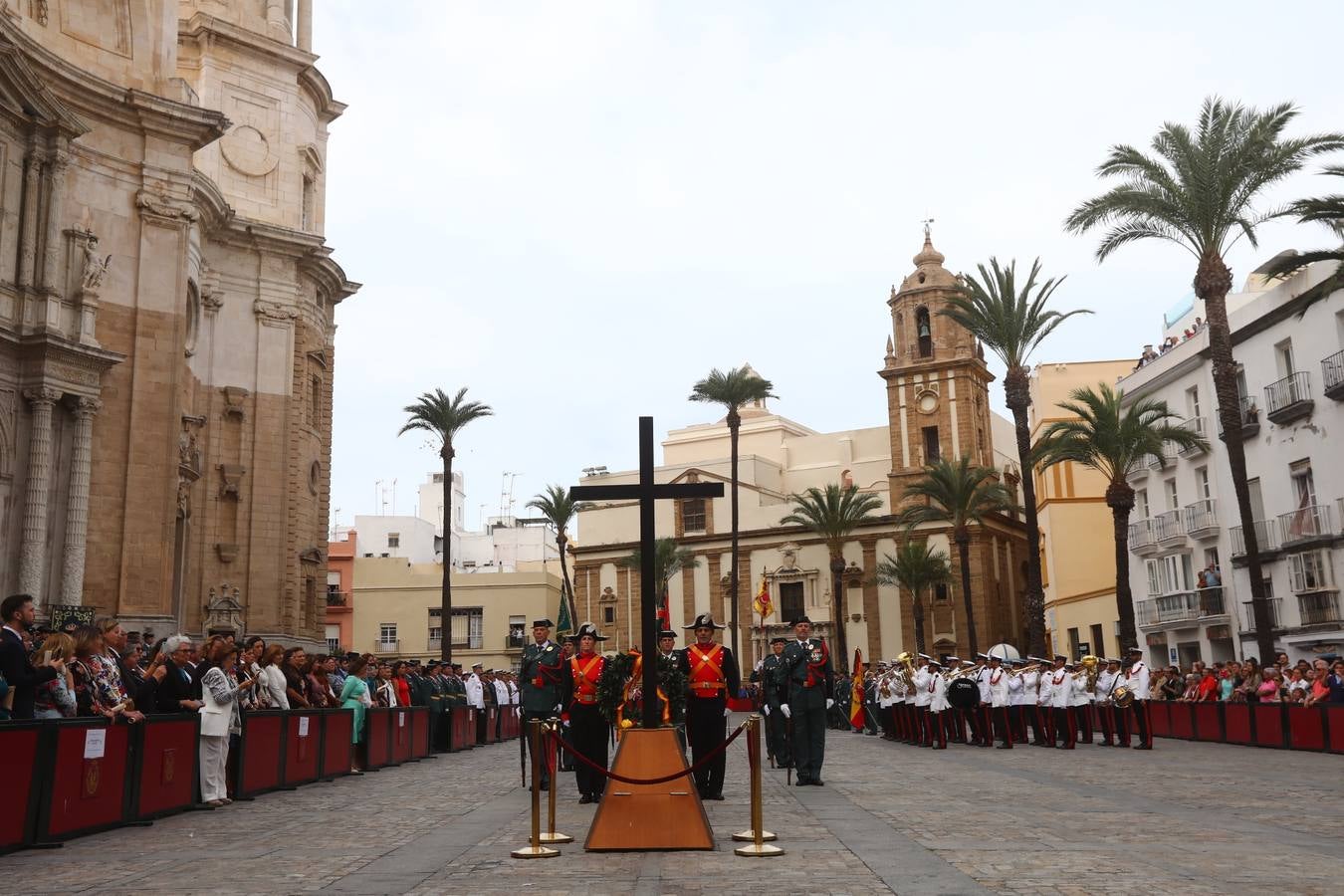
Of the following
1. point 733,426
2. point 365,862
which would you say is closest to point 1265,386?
point 733,426

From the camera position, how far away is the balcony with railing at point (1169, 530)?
42844mm

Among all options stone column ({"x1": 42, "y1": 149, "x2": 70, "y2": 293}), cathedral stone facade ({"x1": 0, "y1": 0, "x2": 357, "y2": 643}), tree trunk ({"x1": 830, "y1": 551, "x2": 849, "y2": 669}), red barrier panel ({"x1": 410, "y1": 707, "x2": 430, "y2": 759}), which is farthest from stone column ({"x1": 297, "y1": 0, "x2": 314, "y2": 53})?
tree trunk ({"x1": 830, "y1": 551, "x2": 849, "y2": 669})

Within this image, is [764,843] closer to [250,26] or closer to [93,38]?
[93,38]

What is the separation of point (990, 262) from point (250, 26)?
24.4 metres

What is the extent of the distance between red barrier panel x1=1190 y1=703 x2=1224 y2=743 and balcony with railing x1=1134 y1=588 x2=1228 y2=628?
47.5ft

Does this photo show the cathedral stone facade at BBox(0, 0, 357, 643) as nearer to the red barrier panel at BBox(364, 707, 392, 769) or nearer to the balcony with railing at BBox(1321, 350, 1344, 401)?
the red barrier panel at BBox(364, 707, 392, 769)

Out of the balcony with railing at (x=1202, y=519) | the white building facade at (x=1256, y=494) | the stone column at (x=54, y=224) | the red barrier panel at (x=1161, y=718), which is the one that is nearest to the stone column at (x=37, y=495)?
A: the stone column at (x=54, y=224)

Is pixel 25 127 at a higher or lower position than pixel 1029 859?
higher

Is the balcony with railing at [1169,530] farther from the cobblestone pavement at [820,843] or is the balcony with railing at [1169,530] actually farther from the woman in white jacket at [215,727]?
the woman in white jacket at [215,727]

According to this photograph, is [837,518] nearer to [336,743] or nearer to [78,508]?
[78,508]

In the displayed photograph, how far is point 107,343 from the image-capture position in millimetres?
29094

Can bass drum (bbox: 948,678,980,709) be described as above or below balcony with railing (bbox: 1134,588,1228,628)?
below

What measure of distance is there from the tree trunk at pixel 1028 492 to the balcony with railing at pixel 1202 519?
593 centimetres

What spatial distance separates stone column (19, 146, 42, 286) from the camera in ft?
86.9
